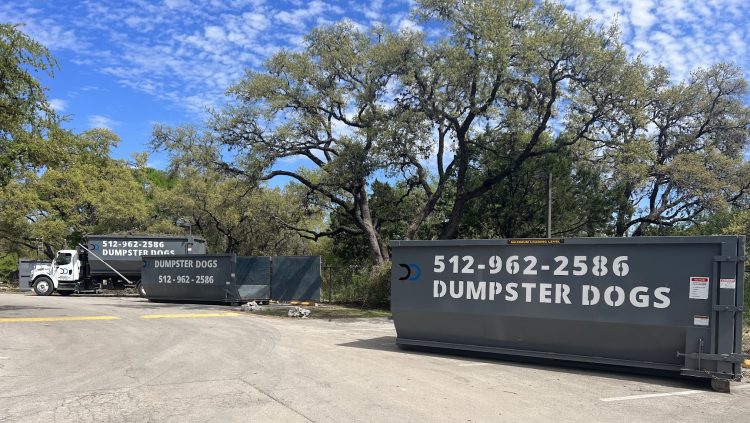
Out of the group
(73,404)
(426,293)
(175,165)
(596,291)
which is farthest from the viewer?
(175,165)

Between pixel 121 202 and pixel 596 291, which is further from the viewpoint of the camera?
pixel 121 202

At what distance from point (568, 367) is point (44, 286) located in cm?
3081

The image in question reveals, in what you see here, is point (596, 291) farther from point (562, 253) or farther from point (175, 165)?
point (175, 165)

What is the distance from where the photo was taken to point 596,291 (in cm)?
1016

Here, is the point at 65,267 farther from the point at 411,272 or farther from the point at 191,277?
the point at 411,272

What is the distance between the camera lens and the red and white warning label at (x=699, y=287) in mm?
9320

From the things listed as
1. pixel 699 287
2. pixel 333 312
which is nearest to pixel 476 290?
pixel 699 287

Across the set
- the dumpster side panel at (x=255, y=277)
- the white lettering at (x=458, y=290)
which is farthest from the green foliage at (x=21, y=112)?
the white lettering at (x=458, y=290)

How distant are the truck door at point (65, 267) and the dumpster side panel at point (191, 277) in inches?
329

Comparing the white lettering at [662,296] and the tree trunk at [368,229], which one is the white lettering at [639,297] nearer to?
the white lettering at [662,296]

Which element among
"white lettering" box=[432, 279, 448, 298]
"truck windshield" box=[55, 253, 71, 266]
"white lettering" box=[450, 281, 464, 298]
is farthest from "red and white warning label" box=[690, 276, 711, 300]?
"truck windshield" box=[55, 253, 71, 266]

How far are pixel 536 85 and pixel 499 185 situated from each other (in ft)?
27.2

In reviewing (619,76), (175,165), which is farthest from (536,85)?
(175,165)

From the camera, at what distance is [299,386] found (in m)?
8.45
